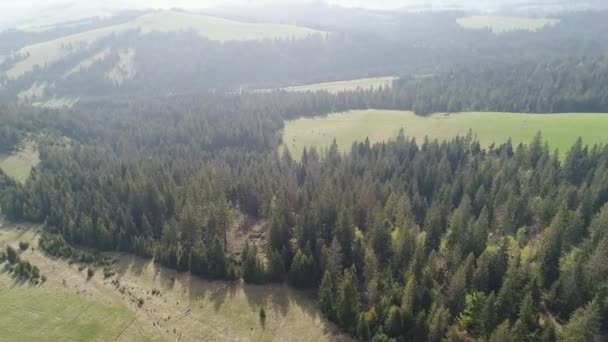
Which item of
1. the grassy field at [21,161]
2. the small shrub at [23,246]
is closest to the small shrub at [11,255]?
the small shrub at [23,246]

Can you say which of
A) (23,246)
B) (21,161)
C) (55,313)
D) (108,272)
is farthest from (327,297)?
(21,161)

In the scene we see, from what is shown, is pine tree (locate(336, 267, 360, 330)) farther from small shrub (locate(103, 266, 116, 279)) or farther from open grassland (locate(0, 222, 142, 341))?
small shrub (locate(103, 266, 116, 279))

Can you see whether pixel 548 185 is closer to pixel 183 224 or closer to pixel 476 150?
pixel 476 150

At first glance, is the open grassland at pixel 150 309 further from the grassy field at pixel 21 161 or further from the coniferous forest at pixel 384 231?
the grassy field at pixel 21 161

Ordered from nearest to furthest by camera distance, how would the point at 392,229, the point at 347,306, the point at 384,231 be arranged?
the point at 347,306 → the point at 384,231 → the point at 392,229

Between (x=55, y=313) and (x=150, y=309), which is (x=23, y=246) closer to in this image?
(x=55, y=313)

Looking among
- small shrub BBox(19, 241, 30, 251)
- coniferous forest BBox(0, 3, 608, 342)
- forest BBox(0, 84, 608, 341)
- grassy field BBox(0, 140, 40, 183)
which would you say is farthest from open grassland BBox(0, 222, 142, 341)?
grassy field BBox(0, 140, 40, 183)
